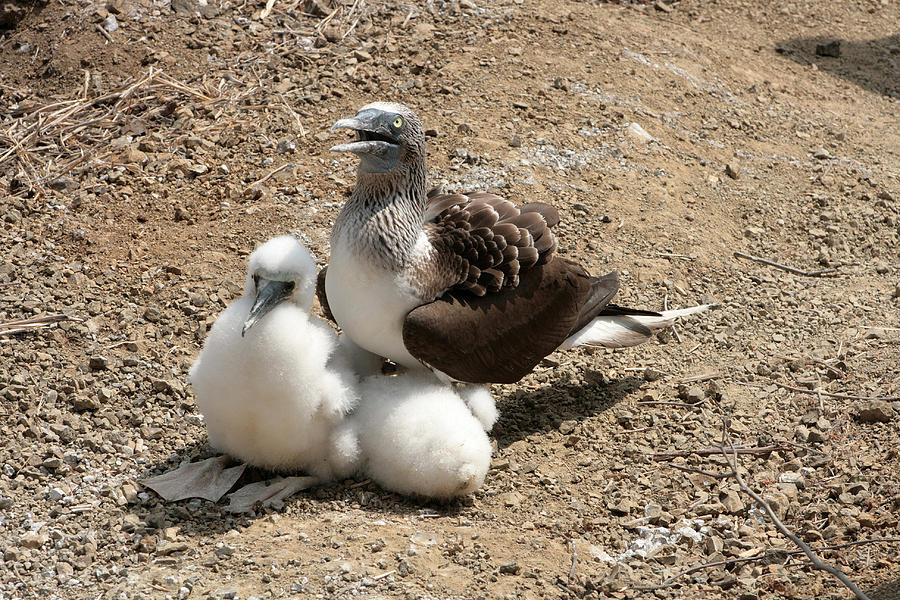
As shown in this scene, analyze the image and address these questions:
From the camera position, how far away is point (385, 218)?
466 centimetres

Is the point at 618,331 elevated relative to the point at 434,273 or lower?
lower

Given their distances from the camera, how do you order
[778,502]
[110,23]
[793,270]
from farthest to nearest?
[110,23], [793,270], [778,502]

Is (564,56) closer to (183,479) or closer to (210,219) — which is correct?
(210,219)

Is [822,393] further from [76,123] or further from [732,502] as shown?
[76,123]

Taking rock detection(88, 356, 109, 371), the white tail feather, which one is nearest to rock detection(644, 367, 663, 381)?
the white tail feather

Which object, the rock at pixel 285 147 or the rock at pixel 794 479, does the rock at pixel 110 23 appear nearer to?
the rock at pixel 285 147

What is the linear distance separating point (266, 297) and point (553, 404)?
6.51ft

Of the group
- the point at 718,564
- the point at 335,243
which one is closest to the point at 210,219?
the point at 335,243

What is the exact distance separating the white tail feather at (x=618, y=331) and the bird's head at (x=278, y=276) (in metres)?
1.68

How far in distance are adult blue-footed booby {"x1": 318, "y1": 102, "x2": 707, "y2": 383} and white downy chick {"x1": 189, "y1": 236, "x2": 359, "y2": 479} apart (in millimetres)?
266

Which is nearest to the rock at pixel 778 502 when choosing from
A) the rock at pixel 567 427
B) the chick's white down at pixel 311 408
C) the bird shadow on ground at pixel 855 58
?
the rock at pixel 567 427

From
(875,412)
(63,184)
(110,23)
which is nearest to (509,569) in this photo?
(875,412)

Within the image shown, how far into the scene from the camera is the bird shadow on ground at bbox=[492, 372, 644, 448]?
17.4ft

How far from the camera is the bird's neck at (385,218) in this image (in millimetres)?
4609
